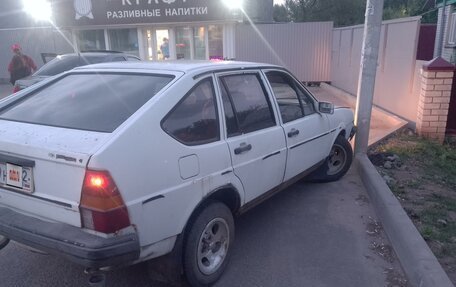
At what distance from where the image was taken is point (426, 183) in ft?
17.7

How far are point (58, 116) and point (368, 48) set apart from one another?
15.1 ft

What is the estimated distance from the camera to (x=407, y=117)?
27.5ft

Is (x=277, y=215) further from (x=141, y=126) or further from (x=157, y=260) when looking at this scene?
(x=141, y=126)

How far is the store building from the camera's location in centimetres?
1706

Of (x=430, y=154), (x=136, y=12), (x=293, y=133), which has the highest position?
(x=136, y=12)

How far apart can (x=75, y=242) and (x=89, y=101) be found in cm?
118

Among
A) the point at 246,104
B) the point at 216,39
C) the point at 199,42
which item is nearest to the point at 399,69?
the point at 246,104

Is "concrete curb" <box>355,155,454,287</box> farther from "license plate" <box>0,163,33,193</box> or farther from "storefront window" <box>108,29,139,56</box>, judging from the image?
"storefront window" <box>108,29,139,56</box>

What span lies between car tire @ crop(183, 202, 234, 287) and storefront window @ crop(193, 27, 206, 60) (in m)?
15.5

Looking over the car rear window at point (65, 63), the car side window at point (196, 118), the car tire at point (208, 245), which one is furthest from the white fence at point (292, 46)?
the car tire at point (208, 245)

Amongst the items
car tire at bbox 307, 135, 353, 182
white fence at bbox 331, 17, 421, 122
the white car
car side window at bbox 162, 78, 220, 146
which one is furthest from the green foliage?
car side window at bbox 162, 78, 220, 146

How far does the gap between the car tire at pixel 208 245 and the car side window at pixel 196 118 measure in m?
0.55

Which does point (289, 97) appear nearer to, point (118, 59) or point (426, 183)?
point (426, 183)

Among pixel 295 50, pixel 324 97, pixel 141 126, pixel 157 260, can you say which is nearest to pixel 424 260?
pixel 157 260
